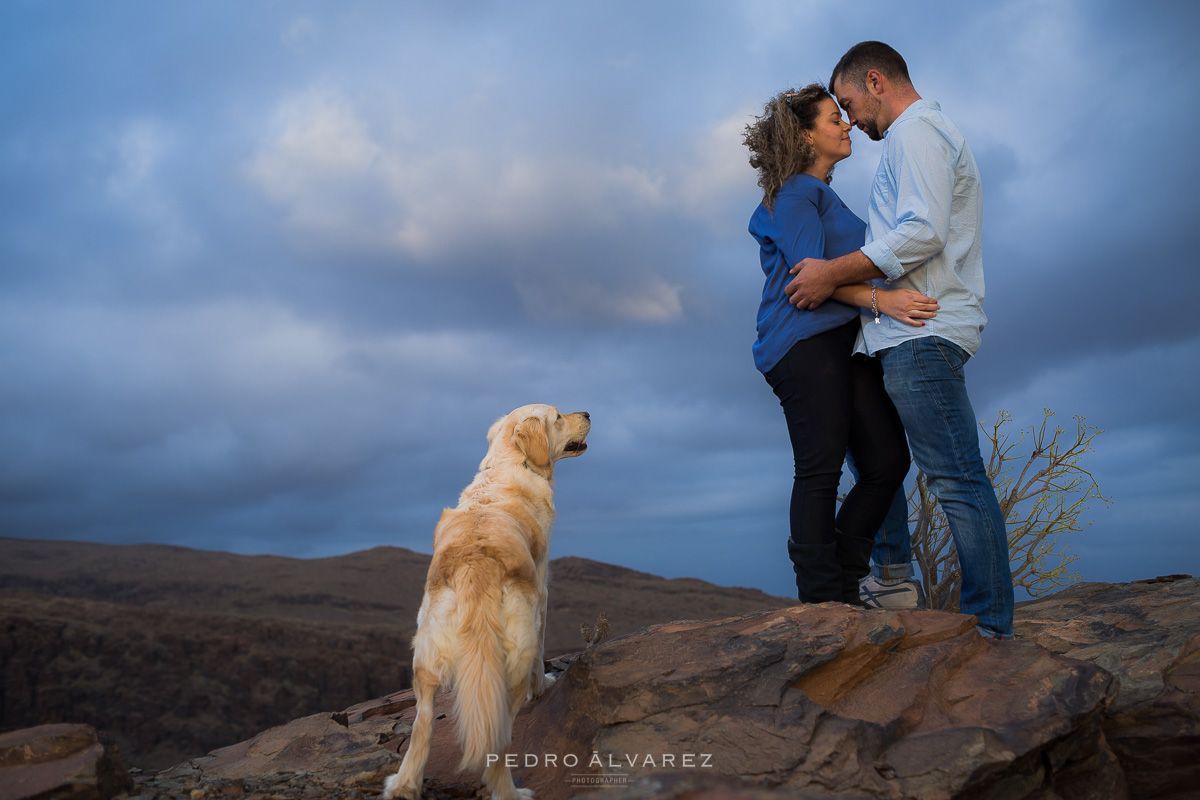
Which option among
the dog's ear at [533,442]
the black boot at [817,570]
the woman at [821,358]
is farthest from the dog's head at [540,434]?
the black boot at [817,570]

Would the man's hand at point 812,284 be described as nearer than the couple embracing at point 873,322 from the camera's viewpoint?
No

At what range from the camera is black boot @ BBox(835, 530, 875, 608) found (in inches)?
174

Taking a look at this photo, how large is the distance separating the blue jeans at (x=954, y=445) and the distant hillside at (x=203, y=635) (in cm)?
838

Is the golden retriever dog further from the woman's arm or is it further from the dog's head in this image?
the woman's arm

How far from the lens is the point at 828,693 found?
3.55m

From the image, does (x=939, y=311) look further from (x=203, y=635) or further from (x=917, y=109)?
(x=203, y=635)

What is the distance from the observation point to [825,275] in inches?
156

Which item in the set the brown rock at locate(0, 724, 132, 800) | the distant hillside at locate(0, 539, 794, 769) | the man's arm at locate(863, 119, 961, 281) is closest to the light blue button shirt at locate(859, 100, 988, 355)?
the man's arm at locate(863, 119, 961, 281)

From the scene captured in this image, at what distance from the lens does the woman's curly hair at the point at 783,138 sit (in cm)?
452

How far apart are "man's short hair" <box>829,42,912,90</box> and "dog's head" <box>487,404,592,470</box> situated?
8.78 feet

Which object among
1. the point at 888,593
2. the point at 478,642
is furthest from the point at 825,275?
the point at 478,642

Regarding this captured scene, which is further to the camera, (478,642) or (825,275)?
(825,275)

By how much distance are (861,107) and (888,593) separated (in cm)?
295

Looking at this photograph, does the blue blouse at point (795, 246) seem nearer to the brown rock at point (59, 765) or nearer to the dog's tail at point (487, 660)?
the dog's tail at point (487, 660)
